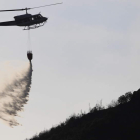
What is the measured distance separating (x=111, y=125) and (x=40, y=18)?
74.1 feet

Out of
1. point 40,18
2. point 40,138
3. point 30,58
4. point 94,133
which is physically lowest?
point 40,138

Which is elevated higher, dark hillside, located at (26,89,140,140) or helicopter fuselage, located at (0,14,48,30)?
helicopter fuselage, located at (0,14,48,30)

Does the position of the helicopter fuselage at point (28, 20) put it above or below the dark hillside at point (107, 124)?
above

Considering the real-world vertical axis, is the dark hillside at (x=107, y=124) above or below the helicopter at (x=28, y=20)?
below

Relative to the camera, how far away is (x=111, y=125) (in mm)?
74875

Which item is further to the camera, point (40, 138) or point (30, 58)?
point (40, 138)

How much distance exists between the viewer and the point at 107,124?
74.8 meters

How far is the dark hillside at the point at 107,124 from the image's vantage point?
72.7 metres

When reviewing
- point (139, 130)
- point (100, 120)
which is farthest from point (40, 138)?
point (139, 130)

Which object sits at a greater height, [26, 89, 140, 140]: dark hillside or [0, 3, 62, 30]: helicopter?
[0, 3, 62, 30]: helicopter

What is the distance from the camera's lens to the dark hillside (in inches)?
2862

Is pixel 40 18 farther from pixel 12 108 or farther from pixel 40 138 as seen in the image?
pixel 40 138

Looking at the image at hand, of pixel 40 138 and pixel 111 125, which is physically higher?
pixel 111 125

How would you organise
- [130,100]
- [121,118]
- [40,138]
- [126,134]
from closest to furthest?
[126,134] < [121,118] < [130,100] < [40,138]
